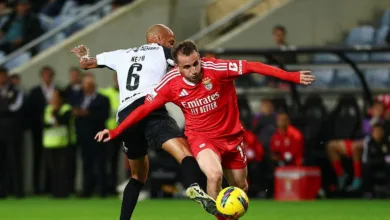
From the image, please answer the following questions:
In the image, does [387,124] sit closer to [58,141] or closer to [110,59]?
[58,141]

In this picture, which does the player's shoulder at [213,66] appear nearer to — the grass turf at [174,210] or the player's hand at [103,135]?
the player's hand at [103,135]

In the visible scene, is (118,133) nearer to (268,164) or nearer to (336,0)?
(268,164)

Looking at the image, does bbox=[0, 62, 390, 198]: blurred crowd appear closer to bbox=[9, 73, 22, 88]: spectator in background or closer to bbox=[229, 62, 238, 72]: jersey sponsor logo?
bbox=[9, 73, 22, 88]: spectator in background

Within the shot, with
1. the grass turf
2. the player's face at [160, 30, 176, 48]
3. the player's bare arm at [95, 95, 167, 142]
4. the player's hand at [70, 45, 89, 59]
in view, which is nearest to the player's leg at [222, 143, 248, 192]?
the player's bare arm at [95, 95, 167, 142]

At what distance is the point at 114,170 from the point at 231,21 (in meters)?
3.62

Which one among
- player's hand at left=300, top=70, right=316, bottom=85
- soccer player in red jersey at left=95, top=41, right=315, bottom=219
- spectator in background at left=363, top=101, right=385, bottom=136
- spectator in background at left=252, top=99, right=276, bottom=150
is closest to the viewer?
player's hand at left=300, top=70, right=316, bottom=85

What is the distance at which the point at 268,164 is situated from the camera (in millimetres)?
18047

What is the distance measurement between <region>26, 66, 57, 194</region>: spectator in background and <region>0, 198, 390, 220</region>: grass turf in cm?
170

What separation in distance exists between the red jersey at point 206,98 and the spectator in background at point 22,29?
12.2 m

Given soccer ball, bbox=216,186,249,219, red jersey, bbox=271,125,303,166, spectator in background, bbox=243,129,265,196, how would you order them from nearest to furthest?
soccer ball, bbox=216,186,249,219, red jersey, bbox=271,125,303,166, spectator in background, bbox=243,129,265,196

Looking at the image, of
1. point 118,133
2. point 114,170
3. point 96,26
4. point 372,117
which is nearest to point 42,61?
point 96,26

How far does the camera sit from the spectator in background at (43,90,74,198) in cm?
1842

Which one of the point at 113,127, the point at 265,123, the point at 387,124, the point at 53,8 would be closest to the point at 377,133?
the point at 387,124

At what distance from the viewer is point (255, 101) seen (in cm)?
1922
